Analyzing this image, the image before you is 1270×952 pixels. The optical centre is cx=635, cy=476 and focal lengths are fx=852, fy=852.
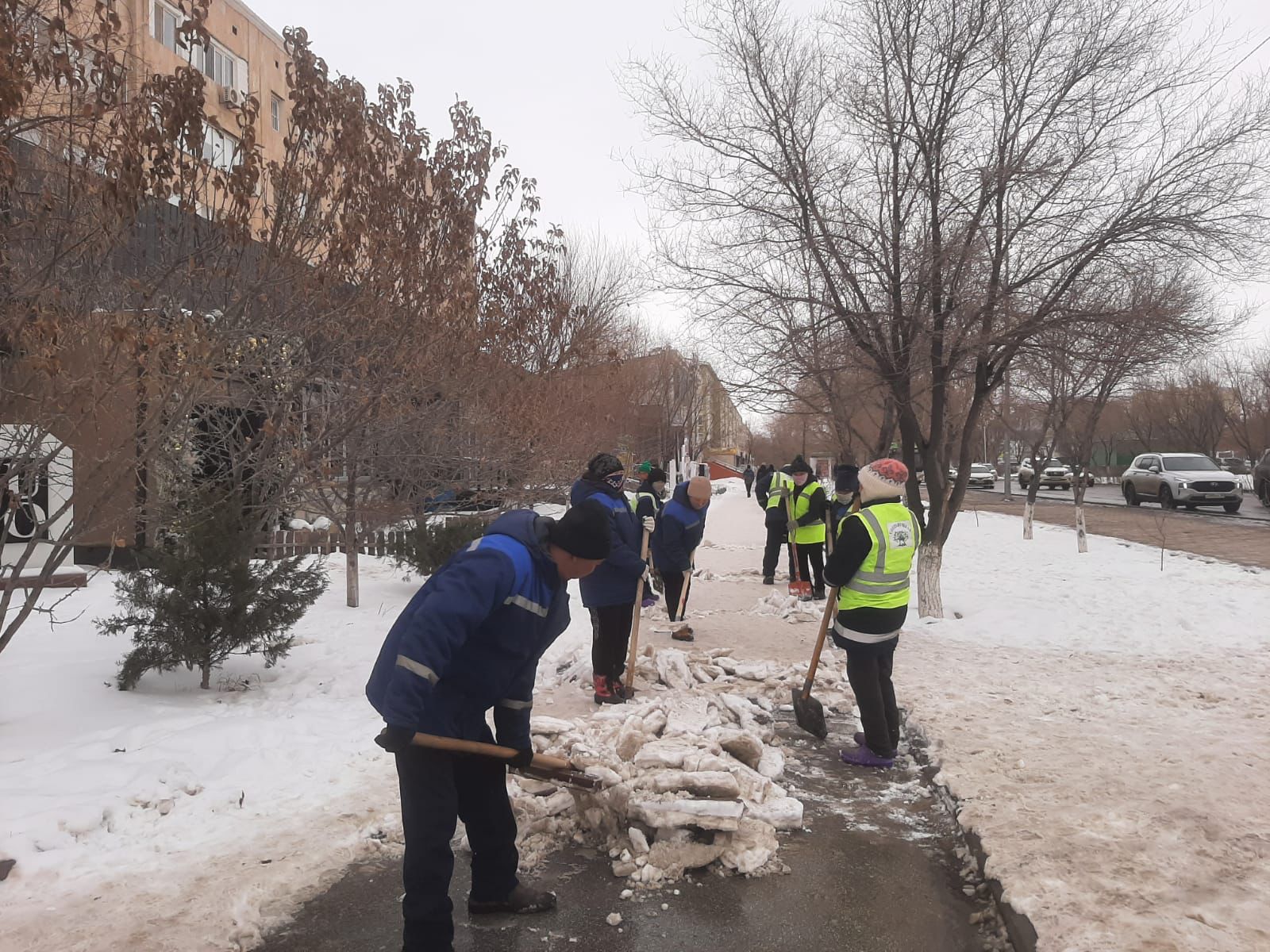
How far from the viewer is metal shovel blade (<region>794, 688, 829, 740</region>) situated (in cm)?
547

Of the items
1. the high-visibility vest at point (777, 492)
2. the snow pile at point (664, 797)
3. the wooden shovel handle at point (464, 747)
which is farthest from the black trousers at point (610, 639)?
the high-visibility vest at point (777, 492)

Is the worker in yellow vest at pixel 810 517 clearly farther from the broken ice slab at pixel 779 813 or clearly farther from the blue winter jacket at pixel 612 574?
the broken ice slab at pixel 779 813

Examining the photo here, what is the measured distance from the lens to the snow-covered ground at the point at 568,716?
3.15m

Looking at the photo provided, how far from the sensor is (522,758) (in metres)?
3.25

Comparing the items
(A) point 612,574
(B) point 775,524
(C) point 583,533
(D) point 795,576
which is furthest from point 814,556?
(C) point 583,533

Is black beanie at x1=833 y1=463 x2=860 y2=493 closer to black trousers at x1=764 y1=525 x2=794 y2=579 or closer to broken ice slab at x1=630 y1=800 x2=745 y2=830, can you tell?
black trousers at x1=764 y1=525 x2=794 y2=579

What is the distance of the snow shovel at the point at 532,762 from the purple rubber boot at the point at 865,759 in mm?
1909

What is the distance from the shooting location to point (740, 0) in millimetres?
8336

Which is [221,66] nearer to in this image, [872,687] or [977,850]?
[872,687]

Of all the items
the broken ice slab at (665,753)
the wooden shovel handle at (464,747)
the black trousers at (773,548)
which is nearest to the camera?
the wooden shovel handle at (464,747)

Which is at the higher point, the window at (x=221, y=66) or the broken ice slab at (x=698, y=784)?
the window at (x=221, y=66)

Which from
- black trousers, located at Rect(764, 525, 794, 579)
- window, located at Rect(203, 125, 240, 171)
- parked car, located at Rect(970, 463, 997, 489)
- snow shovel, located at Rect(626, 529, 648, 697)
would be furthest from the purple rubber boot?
parked car, located at Rect(970, 463, 997, 489)

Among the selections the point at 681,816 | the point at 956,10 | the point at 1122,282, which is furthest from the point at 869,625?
the point at 956,10

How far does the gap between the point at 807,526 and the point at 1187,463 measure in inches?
818
